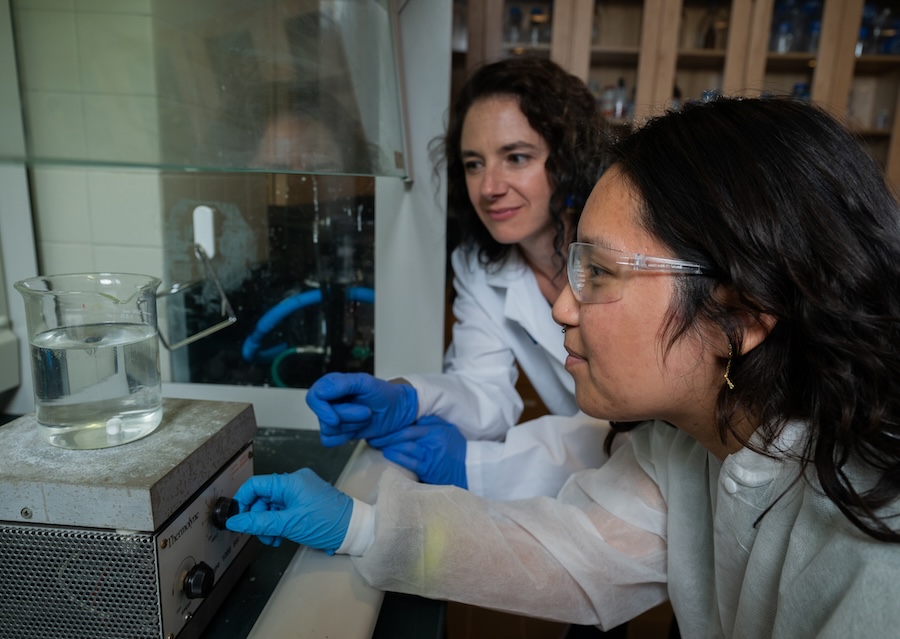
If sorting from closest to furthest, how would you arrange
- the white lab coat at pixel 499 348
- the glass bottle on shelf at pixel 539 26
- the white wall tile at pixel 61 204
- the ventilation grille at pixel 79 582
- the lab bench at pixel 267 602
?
1. the ventilation grille at pixel 79 582
2. the lab bench at pixel 267 602
3. the white wall tile at pixel 61 204
4. the white lab coat at pixel 499 348
5. the glass bottle on shelf at pixel 539 26

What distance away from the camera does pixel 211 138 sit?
95 centimetres

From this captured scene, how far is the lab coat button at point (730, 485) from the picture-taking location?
2.21 ft

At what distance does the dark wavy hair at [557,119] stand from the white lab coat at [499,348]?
0.43 feet

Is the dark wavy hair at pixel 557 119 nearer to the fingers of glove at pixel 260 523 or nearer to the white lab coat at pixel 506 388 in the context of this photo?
the white lab coat at pixel 506 388

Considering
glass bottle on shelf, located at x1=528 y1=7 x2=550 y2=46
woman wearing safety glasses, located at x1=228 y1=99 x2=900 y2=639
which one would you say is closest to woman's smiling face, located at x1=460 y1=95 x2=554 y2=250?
woman wearing safety glasses, located at x1=228 y1=99 x2=900 y2=639

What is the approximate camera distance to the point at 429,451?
1.03 m

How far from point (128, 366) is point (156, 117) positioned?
543 millimetres

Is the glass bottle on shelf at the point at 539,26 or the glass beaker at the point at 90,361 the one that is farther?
the glass bottle on shelf at the point at 539,26

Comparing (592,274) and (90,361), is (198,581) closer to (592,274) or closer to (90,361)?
(90,361)

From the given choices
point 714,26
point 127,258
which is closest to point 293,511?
point 127,258

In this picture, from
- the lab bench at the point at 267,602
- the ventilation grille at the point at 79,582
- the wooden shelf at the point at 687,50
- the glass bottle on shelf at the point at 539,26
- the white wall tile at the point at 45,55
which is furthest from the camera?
the glass bottle on shelf at the point at 539,26

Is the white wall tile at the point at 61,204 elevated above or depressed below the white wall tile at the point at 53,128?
below

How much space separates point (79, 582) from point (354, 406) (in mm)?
480

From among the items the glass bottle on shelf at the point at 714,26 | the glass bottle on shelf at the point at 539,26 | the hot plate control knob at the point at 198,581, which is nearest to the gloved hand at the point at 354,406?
the hot plate control knob at the point at 198,581
